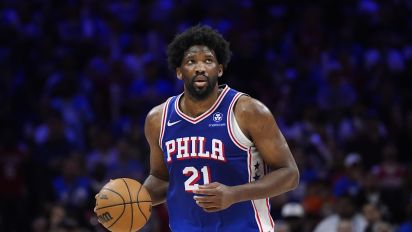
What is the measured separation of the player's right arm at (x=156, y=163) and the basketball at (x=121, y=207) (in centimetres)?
33

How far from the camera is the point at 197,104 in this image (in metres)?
5.89

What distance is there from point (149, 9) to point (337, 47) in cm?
341

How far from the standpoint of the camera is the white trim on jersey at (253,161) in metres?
5.67

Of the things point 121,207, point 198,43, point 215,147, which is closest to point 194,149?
point 215,147

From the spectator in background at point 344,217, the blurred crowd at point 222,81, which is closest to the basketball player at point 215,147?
the blurred crowd at point 222,81

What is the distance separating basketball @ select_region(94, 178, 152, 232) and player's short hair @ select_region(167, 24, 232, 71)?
38.3 inches

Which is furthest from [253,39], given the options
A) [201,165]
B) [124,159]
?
[201,165]

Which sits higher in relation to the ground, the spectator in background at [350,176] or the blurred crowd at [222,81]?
the blurred crowd at [222,81]

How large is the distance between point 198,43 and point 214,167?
2.93 feet

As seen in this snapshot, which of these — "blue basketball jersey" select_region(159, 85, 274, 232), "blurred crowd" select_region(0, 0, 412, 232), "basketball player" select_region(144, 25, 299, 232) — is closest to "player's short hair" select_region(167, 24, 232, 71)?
"basketball player" select_region(144, 25, 299, 232)

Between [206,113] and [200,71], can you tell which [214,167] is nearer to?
[206,113]

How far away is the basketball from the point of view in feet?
18.6

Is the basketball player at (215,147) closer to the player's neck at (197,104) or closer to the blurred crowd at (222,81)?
the player's neck at (197,104)

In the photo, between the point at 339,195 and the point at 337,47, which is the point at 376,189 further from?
the point at 337,47
